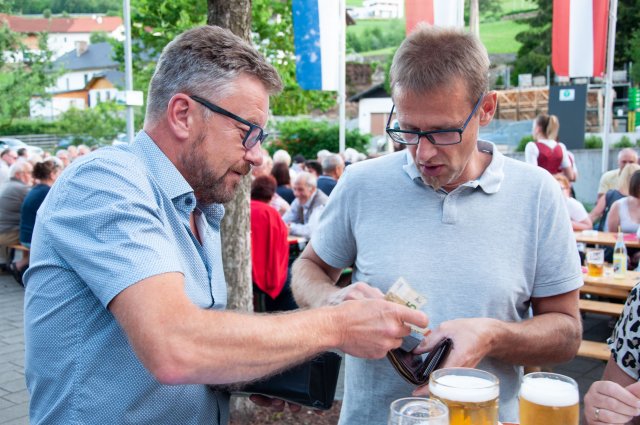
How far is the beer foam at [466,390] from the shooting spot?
129 centimetres

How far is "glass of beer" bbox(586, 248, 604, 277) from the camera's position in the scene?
5.45 meters

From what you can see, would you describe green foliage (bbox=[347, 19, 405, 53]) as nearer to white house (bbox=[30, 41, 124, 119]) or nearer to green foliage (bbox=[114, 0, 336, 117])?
white house (bbox=[30, 41, 124, 119])

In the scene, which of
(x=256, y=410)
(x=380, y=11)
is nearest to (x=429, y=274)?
(x=256, y=410)

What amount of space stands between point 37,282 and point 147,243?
1.17ft

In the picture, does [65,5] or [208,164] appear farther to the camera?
[65,5]

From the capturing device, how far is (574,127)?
66.0 feet

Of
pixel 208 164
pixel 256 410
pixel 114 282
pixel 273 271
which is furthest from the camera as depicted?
pixel 273 271

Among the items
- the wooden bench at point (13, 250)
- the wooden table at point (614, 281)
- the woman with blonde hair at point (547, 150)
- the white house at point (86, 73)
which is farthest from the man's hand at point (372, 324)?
the white house at point (86, 73)

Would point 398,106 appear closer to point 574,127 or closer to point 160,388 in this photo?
point 160,388

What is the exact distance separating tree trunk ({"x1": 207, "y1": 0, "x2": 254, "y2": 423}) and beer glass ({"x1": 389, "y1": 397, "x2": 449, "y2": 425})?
293 cm

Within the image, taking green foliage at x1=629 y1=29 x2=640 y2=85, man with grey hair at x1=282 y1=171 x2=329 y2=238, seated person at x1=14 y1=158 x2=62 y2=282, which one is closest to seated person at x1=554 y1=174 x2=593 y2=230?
man with grey hair at x1=282 y1=171 x2=329 y2=238

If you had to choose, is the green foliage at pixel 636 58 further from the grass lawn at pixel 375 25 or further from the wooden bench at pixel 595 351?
the grass lawn at pixel 375 25

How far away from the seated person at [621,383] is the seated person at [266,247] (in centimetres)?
429

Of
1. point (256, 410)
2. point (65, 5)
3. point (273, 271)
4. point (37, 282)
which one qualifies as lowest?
point (256, 410)
